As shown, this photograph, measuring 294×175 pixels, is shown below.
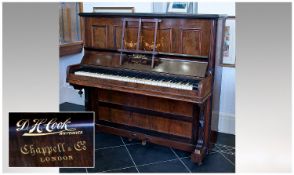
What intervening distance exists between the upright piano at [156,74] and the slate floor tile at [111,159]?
0.19 meters

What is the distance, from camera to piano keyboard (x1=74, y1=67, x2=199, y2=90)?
239 cm

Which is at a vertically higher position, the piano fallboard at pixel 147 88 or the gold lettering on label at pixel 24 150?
the piano fallboard at pixel 147 88

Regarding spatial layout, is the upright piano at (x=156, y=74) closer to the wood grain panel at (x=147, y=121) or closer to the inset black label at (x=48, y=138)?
the wood grain panel at (x=147, y=121)

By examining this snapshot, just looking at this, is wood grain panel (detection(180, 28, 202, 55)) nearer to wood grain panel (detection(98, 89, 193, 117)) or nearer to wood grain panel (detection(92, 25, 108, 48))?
wood grain panel (detection(98, 89, 193, 117))

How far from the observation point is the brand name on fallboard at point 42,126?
129 cm

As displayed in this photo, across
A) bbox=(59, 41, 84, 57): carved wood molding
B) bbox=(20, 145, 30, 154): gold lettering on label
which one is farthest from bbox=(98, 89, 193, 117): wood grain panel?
bbox=(20, 145, 30, 154): gold lettering on label

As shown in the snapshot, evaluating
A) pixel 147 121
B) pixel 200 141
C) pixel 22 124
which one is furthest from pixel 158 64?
pixel 22 124

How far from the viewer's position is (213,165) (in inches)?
104

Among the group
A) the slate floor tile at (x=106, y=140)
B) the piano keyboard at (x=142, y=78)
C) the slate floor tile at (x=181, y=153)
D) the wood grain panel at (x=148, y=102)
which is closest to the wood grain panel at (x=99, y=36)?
the piano keyboard at (x=142, y=78)

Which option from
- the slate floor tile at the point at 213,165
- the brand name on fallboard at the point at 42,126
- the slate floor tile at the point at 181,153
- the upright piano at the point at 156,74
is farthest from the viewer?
the slate floor tile at the point at 181,153

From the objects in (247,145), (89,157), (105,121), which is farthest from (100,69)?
(247,145)

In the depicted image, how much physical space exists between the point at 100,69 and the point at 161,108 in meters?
0.65

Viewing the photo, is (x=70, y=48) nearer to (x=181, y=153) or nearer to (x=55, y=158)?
(x=181, y=153)

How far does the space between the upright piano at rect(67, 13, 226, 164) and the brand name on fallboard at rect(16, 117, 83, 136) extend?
47.9 inches
